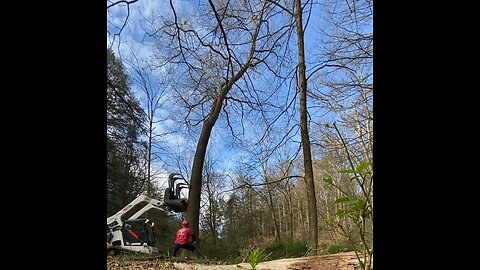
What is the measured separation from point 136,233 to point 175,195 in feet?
1.73

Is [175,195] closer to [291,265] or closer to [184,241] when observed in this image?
[184,241]

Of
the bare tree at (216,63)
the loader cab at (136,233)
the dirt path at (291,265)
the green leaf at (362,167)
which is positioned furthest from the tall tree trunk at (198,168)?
the green leaf at (362,167)

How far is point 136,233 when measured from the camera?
3.59 metres

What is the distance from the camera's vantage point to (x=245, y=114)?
3492 millimetres

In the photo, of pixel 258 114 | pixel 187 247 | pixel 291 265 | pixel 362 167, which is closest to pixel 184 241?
pixel 187 247

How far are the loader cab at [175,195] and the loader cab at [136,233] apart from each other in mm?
279

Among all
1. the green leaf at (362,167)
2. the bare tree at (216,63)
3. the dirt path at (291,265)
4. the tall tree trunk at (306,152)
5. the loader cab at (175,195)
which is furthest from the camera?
the loader cab at (175,195)

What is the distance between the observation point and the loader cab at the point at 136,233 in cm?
354

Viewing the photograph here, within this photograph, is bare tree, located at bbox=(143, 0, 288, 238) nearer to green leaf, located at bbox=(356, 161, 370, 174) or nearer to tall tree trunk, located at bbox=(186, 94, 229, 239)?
tall tree trunk, located at bbox=(186, 94, 229, 239)

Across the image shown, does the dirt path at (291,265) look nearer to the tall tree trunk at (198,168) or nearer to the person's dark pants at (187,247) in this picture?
the person's dark pants at (187,247)
